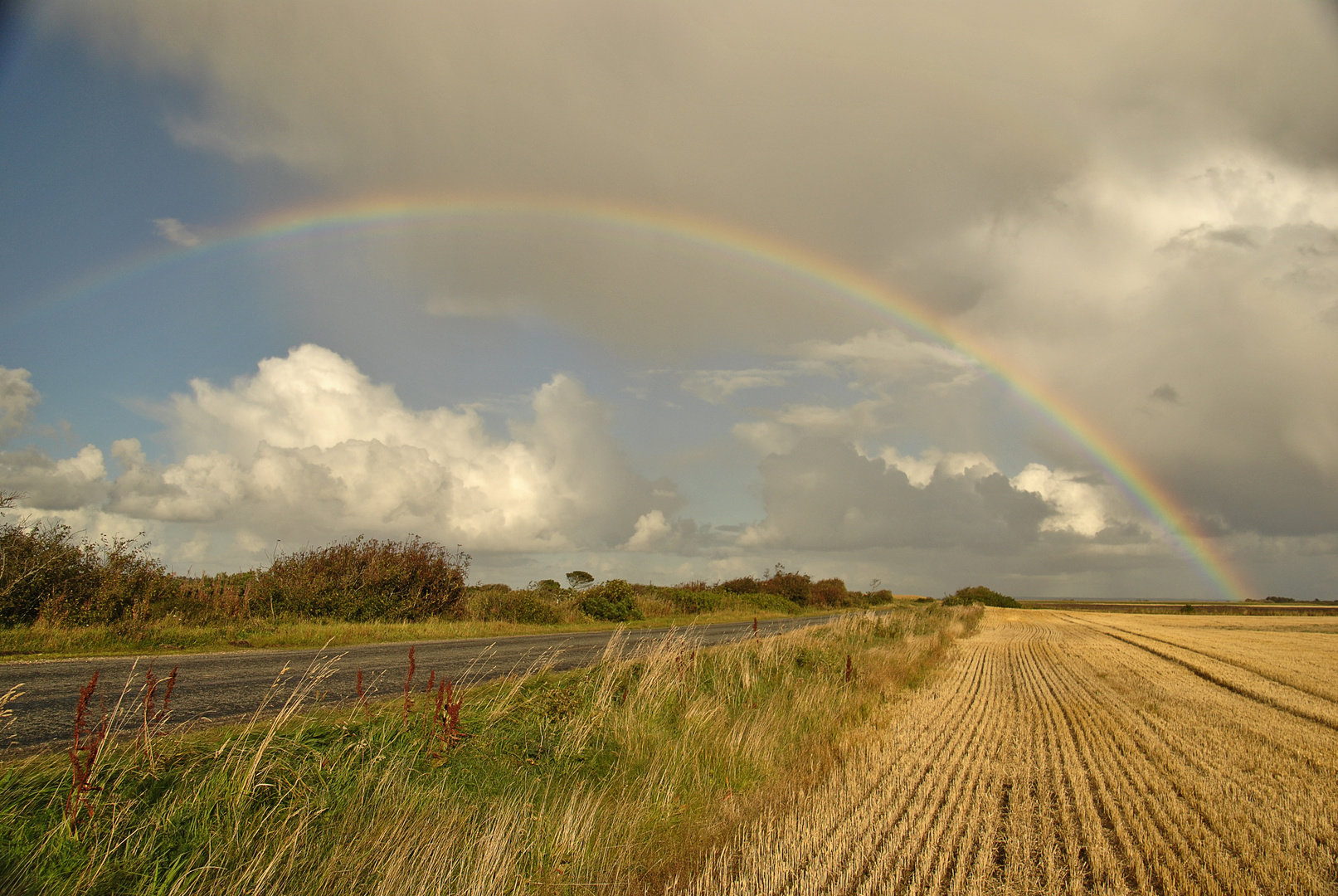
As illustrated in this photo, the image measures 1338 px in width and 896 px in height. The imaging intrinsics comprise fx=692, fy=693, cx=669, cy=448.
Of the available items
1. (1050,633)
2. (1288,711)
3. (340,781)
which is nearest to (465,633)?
(340,781)

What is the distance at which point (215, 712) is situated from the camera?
319 inches

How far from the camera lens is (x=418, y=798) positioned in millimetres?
5426

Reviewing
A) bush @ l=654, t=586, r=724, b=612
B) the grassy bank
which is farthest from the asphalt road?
bush @ l=654, t=586, r=724, b=612

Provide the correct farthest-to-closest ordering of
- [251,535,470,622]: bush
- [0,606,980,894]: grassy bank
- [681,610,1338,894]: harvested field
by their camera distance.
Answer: [251,535,470,622]: bush, [681,610,1338,894]: harvested field, [0,606,980,894]: grassy bank

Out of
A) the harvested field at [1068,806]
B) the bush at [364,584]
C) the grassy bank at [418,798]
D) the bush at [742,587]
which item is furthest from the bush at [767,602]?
the grassy bank at [418,798]

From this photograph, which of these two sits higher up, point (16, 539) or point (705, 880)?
point (16, 539)

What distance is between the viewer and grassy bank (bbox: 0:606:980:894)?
4195 millimetres

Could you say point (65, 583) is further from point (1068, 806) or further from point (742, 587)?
point (742, 587)

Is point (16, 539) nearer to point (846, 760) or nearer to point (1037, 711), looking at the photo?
point (846, 760)

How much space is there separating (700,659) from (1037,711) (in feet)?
24.2

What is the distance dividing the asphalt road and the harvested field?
203 inches

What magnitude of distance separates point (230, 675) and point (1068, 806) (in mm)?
12321

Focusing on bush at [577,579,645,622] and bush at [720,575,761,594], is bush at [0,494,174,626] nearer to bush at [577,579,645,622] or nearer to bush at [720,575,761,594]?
bush at [577,579,645,622]

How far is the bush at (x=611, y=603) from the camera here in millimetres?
36281
